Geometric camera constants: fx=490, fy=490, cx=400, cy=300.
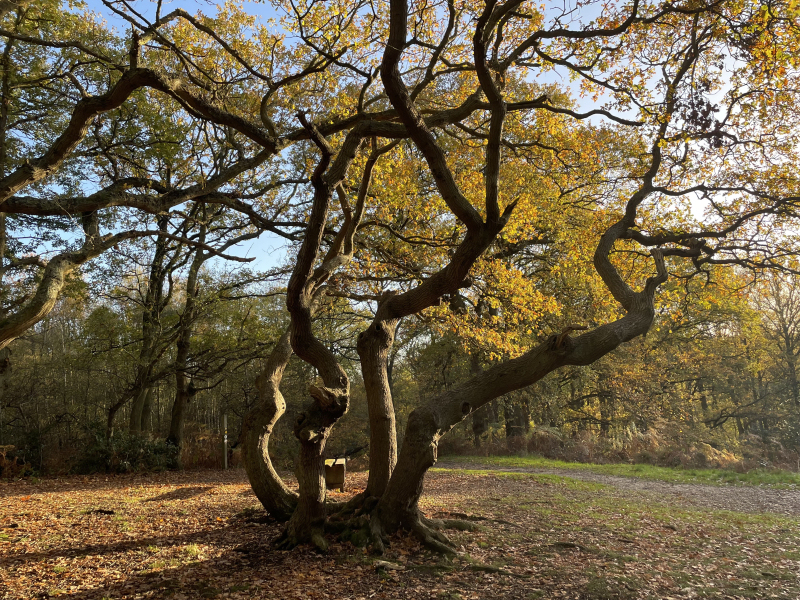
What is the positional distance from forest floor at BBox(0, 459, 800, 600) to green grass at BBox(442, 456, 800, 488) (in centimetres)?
341

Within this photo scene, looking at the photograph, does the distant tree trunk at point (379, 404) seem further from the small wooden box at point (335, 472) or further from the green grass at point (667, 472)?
the green grass at point (667, 472)

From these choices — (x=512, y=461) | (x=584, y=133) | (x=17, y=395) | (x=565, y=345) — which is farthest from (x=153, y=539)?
(x=512, y=461)

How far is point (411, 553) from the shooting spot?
5.15m

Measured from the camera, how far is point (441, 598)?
4121mm

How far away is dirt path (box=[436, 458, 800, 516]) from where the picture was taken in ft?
30.1

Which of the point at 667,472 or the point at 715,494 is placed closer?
the point at 715,494

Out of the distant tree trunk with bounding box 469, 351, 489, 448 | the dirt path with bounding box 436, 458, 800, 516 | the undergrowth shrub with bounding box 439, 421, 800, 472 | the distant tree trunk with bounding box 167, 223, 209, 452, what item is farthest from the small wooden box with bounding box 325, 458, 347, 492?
the undergrowth shrub with bounding box 439, 421, 800, 472

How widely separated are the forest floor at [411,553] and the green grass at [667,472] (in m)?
3.41

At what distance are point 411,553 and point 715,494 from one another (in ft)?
28.8

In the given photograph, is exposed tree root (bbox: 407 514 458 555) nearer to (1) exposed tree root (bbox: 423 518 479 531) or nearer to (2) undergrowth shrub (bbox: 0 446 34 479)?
(1) exposed tree root (bbox: 423 518 479 531)

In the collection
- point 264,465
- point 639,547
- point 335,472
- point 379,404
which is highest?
point 379,404

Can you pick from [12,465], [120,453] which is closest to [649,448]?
[120,453]

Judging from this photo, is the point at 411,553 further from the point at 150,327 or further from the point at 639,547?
the point at 150,327

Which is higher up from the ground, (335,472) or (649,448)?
(335,472)
